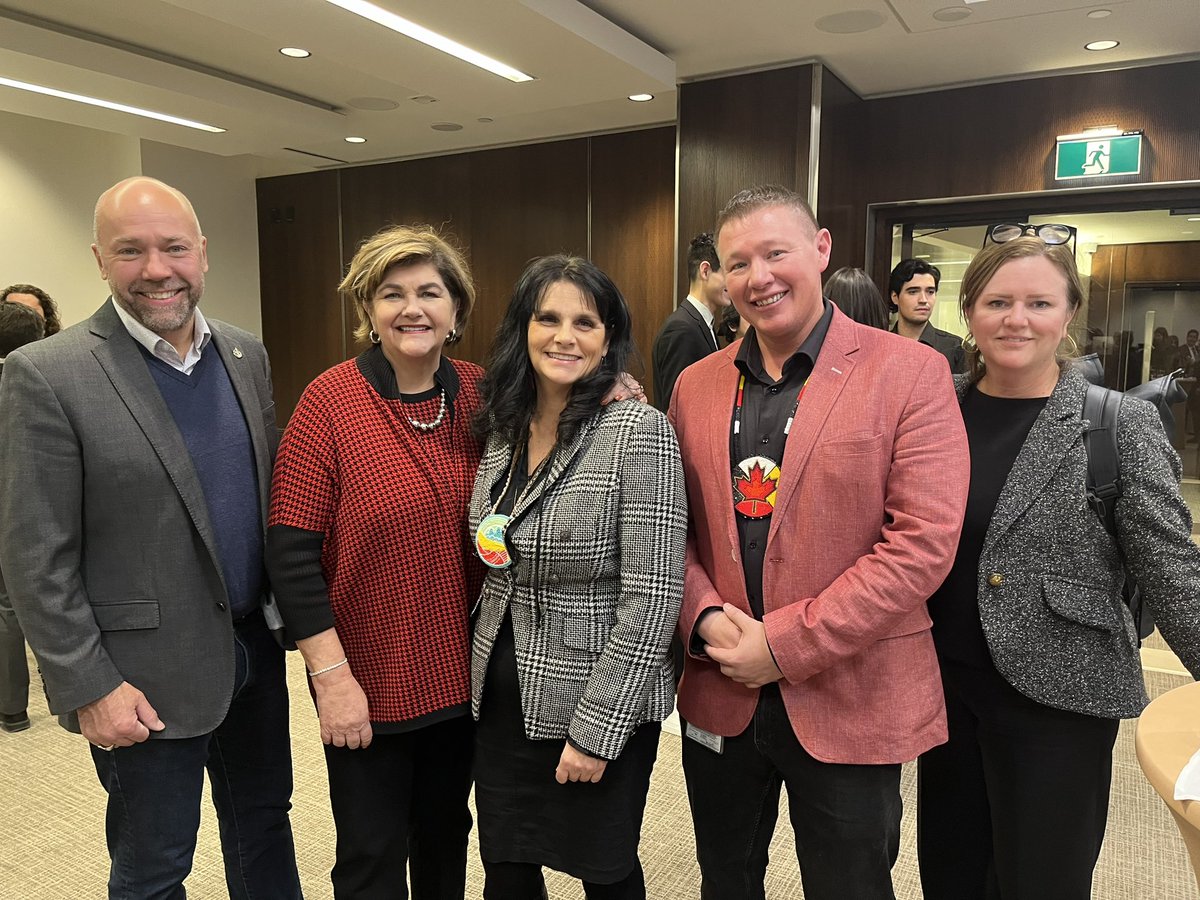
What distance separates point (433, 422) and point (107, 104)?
4.78 metres

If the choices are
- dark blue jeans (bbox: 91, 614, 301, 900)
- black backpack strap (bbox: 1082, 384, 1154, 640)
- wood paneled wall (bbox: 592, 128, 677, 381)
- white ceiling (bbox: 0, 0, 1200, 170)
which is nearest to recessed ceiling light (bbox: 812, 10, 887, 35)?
white ceiling (bbox: 0, 0, 1200, 170)

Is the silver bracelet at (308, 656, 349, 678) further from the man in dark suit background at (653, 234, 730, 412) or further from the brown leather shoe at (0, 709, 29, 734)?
the brown leather shoe at (0, 709, 29, 734)

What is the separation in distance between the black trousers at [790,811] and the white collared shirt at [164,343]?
123 centimetres

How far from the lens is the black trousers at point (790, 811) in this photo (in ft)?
4.69

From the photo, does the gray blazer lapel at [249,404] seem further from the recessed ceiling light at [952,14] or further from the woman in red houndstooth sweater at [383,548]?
the recessed ceiling light at [952,14]

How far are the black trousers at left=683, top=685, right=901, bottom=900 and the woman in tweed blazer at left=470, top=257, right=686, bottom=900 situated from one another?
135mm

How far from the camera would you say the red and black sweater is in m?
1.54

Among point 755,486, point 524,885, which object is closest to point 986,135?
point 755,486

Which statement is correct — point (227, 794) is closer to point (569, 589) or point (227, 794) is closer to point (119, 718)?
point (119, 718)

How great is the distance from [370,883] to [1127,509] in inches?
60.7

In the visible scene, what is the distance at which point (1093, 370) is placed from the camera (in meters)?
1.69

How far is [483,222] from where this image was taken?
6.74 meters

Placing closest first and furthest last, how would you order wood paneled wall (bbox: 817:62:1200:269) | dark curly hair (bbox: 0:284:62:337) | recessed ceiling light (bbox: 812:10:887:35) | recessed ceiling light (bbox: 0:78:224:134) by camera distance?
recessed ceiling light (bbox: 812:10:887:35)
dark curly hair (bbox: 0:284:62:337)
wood paneled wall (bbox: 817:62:1200:269)
recessed ceiling light (bbox: 0:78:224:134)

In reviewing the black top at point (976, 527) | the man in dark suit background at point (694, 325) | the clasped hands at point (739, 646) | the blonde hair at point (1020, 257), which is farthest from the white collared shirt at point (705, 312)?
the clasped hands at point (739, 646)
